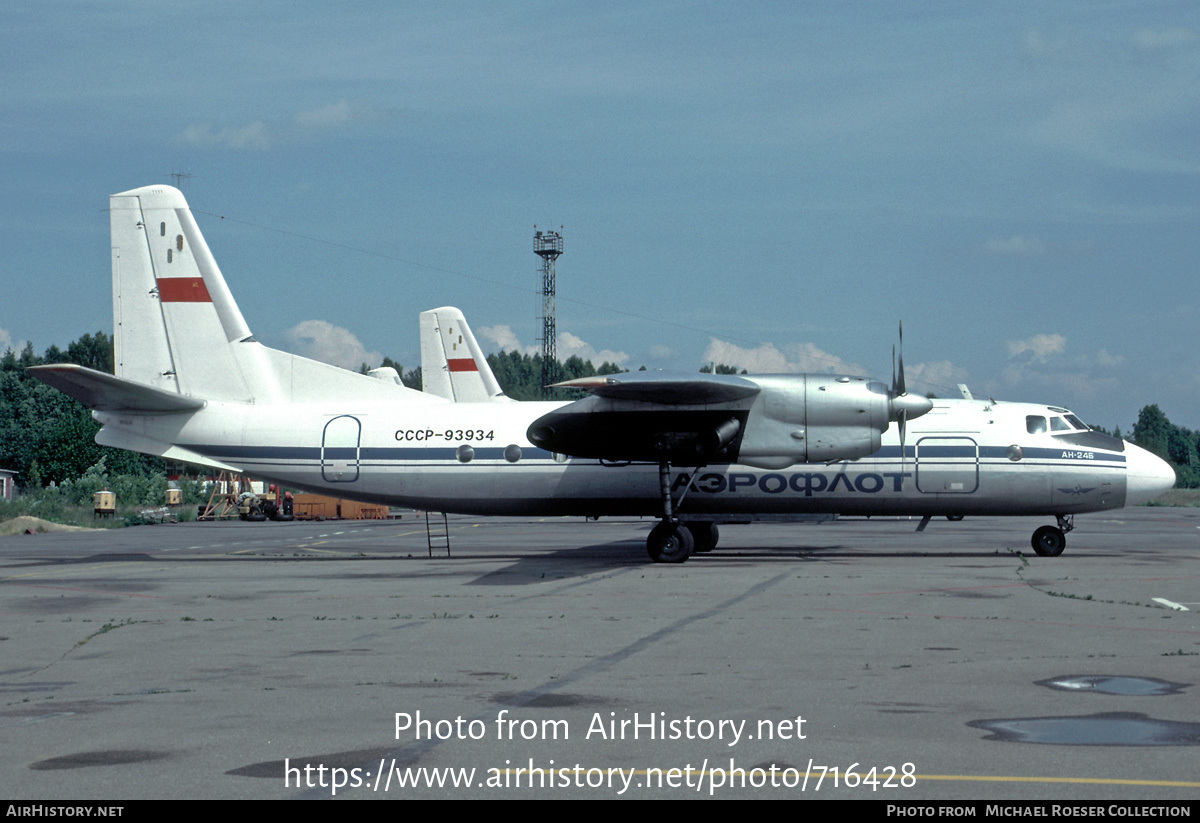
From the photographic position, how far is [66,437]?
104625 mm

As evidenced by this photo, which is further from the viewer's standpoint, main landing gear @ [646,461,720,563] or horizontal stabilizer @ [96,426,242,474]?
horizontal stabilizer @ [96,426,242,474]

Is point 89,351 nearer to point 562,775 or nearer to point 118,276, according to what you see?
point 118,276

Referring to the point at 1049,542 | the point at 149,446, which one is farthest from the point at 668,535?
the point at 149,446

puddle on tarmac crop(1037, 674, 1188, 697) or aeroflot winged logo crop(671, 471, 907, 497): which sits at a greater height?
aeroflot winged logo crop(671, 471, 907, 497)

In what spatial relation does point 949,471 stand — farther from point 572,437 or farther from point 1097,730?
point 1097,730

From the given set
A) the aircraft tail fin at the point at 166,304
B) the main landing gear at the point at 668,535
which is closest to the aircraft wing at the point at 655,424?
the main landing gear at the point at 668,535

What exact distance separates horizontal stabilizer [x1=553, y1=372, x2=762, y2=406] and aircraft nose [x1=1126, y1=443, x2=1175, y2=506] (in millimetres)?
8888

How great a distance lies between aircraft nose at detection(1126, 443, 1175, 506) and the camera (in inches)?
939

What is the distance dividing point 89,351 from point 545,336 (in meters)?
104

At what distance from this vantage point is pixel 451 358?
4644 cm

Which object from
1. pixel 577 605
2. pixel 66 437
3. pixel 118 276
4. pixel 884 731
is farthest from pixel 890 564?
pixel 66 437

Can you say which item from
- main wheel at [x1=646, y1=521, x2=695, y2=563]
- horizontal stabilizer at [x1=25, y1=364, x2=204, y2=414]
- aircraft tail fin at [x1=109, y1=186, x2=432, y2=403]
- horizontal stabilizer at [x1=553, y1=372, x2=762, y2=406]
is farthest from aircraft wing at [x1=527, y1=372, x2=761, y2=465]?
horizontal stabilizer at [x1=25, y1=364, x2=204, y2=414]

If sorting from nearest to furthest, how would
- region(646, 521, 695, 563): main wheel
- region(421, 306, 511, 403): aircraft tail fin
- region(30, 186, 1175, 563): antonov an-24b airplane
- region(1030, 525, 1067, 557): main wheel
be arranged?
region(30, 186, 1175, 563): antonov an-24b airplane, region(646, 521, 695, 563): main wheel, region(1030, 525, 1067, 557): main wheel, region(421, 306, 511, 403): aircraft tail fin

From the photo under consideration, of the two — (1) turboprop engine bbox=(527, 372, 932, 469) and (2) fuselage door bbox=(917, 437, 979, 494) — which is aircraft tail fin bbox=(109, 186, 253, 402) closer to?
(1) turboprop engine bbox=(527, 372, 932, 469)
